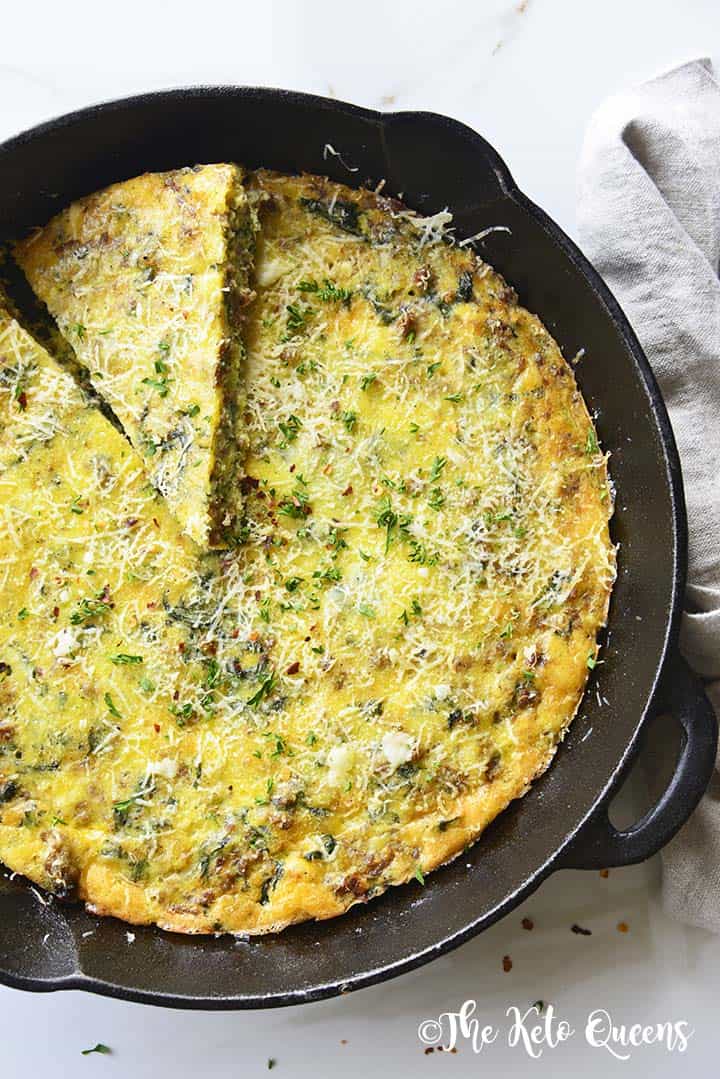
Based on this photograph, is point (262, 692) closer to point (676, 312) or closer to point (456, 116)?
point (676, 312)

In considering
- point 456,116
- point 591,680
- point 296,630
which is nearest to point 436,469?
point 296,630

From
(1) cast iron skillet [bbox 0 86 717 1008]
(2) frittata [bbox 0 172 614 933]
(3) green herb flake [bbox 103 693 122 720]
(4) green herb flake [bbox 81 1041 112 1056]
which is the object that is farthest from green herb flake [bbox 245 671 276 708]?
(4) green herb flake [bbox 81 1041 112 1056]

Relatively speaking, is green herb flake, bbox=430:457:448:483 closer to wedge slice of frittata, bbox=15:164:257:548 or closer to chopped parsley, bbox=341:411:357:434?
chopped parsley, bbox=341:411:357:434

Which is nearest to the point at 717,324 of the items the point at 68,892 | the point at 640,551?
the point at 640,551

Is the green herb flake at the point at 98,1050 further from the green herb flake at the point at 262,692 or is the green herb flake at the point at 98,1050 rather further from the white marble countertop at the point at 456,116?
the green herb flake at the point at 262,692

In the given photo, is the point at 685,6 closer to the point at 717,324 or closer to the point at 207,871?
the point at 717,324

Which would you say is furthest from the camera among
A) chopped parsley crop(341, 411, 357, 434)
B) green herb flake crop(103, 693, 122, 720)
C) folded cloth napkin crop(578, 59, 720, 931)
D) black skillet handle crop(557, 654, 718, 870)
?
folded cloth napkin crop(578, 59, 720, 931)
